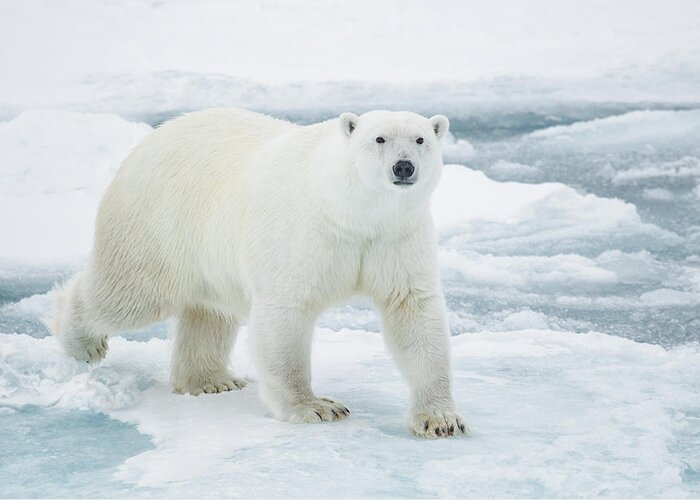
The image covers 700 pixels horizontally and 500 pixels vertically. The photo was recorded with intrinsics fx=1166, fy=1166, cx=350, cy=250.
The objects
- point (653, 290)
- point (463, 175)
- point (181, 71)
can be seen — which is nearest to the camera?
point (653, 290)

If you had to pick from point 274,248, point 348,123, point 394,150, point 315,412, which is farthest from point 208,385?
point 394,150

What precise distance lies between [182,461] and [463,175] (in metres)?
5.67

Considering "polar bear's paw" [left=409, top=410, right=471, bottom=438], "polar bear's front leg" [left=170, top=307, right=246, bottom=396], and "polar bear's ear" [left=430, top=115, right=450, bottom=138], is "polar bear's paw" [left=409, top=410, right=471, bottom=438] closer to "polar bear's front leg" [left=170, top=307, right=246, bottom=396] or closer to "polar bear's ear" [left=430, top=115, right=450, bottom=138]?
"polar bear's ear" [left=430, top=115, right=450, bottom=138]

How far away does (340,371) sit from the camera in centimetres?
611

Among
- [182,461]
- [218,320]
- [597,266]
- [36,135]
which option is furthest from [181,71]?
[182,461]

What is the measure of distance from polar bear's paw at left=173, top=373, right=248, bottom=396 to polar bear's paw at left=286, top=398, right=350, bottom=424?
0.83 metres

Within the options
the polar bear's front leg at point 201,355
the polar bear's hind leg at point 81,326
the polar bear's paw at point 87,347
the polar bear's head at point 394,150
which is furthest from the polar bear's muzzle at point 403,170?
the polar bear's paw at point 87,347

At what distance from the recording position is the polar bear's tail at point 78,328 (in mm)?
5762

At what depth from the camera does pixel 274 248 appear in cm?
491

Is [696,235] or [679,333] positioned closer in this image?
[679,333]

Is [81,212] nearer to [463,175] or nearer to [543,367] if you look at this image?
[463,175]

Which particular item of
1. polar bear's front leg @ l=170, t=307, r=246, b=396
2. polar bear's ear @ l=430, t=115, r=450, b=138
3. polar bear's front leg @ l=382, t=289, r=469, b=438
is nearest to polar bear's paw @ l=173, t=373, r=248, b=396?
polar bear's front leg @ l=170, t=307, r=246, b=396

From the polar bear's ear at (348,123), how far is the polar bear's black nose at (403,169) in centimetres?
35

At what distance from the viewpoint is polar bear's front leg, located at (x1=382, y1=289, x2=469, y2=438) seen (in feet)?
15.8
